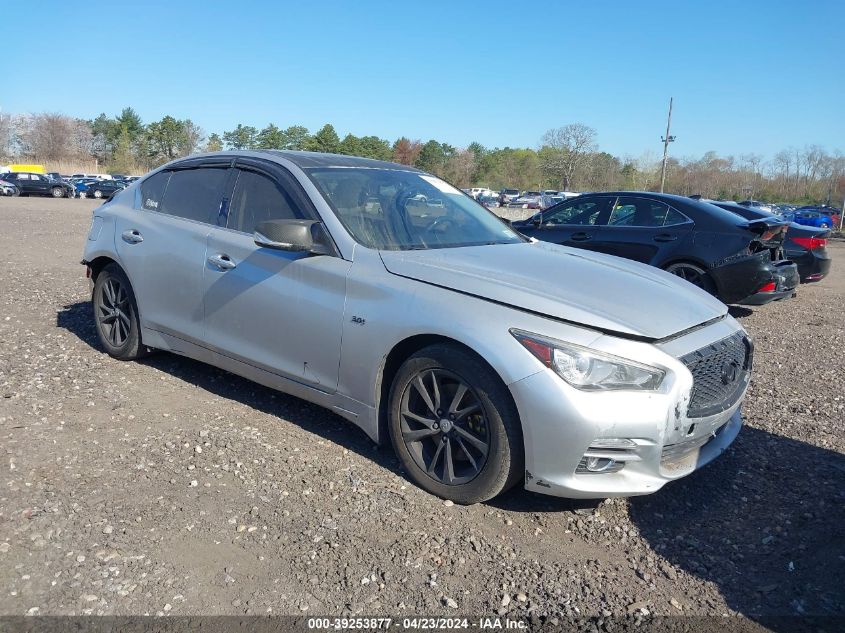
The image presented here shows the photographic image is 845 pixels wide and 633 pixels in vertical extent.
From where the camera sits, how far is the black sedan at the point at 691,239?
25.5 feet

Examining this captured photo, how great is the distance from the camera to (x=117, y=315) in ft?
17.8

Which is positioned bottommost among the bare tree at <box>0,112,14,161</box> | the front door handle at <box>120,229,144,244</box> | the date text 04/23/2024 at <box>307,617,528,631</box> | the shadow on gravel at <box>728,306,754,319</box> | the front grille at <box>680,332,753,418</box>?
the date text 04/23/2024 at <box>307,617,528,631</box>

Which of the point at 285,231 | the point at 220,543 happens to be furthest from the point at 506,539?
the point at 285,231

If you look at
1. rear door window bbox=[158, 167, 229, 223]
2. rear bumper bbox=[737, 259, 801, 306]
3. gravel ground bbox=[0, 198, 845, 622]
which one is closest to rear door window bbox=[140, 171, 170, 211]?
rear door window bbox=[158, 167, 229, 223]

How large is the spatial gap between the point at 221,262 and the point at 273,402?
107 centimetres

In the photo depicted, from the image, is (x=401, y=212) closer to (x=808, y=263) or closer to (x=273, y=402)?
(x=273, y=402)

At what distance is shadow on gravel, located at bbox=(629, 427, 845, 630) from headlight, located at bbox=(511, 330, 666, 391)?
2.66 feet

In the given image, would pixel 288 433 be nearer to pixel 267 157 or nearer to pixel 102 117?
pixel 267 157

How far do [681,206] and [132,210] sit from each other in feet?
20.5

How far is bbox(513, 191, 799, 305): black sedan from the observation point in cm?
776

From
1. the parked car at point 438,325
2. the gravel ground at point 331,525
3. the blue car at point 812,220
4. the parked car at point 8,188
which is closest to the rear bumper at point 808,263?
the gravel ground at point 331,525

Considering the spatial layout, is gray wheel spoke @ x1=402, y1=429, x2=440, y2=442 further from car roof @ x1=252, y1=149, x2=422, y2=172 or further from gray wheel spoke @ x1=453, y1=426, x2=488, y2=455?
car roof @ x1=252, y1=149, x2=422, y2=172

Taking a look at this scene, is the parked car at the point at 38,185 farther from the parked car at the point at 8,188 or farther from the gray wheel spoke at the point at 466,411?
the gray wheel spoke at the point at 466,411

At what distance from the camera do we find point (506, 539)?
3193mm
